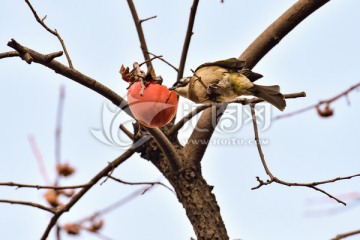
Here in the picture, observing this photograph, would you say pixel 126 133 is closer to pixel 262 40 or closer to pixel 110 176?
pixel 110 176

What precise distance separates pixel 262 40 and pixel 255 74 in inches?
9.7

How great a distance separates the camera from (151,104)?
2689 mm

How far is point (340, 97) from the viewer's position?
264cm

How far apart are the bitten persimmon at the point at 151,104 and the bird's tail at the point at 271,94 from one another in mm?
687

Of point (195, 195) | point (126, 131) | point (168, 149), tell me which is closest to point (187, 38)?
point (168, 149)

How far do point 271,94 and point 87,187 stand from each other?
135 centimetres

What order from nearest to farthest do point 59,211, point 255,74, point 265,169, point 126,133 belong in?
point 265,169 → point 59,211 → point 255,74 → point 126,133

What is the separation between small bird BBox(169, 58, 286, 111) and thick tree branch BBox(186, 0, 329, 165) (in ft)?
0.39

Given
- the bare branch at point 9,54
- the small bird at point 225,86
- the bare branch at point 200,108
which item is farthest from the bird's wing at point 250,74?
the bare branch at point 9,54

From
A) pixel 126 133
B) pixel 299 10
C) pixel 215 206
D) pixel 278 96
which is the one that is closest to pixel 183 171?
pixel 215 206

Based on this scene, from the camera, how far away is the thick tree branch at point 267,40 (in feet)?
10.3

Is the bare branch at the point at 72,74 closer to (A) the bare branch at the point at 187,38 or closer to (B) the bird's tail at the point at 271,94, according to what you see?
(A) the bare branch at the point at 187,38

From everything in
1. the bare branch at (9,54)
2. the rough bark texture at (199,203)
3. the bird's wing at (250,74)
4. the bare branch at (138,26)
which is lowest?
the rough bark texture at (199,203)

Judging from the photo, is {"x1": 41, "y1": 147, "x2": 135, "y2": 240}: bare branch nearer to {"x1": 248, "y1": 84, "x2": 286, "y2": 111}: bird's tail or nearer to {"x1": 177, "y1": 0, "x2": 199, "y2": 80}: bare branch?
{"x1": 177, "y1": 0, "x2": 199, "y2": 80}: bare branch
